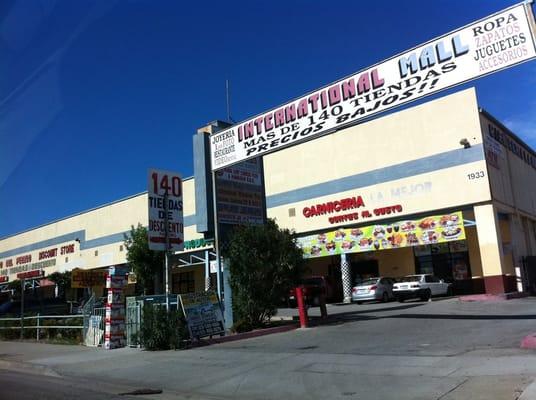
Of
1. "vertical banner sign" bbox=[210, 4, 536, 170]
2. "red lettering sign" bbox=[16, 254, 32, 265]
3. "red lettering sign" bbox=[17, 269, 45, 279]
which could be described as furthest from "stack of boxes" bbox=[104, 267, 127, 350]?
"red lettering sign" bbox=[16, 254, 32, 265]

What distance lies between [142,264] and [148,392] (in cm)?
2678

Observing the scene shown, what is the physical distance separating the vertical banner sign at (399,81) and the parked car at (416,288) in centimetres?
1423

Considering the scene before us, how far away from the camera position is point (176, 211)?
56.0 ft

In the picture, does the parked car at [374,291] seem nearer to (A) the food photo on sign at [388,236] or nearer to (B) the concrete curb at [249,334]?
(A) the food photo on sign at [388,236]

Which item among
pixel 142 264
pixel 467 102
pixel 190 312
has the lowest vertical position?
pixel 190 312

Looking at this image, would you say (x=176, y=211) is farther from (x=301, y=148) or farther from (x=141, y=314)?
(x=301, y=148)

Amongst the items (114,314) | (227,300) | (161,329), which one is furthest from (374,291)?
(161,329)

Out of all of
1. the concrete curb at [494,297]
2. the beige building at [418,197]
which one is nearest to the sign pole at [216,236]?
the beige building at [418,197]

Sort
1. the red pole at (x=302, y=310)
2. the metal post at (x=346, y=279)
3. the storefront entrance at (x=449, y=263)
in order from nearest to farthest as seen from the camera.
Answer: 1. the red pole at (x=302, y=310)
2. the storefront entrance at (x=449, y=263)
3. the metal post at (x=346, y=279)

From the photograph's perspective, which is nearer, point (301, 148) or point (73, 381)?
point (73, 381)

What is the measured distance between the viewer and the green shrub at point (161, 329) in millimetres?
14953

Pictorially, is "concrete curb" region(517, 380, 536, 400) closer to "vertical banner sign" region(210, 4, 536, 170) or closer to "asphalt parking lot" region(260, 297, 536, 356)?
"asphalt parking lot" region(260, 297, 536, 356)

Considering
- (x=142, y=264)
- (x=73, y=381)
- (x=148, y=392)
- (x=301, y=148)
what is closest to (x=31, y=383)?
(x=73, y=381)

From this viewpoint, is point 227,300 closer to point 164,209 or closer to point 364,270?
point 164,209
